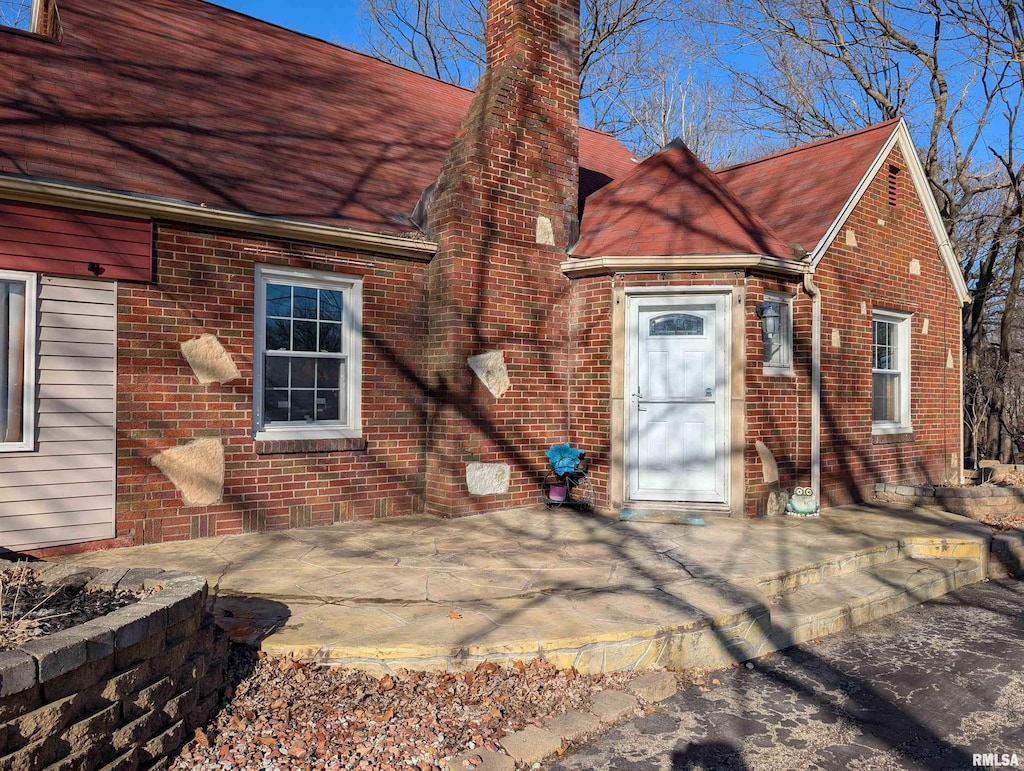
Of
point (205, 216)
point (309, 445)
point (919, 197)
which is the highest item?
point (919, 197)

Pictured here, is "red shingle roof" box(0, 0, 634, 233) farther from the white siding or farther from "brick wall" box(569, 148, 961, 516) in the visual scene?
"brick wall" box(569, 148, 961, 516)

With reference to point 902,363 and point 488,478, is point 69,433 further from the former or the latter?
point 902,363

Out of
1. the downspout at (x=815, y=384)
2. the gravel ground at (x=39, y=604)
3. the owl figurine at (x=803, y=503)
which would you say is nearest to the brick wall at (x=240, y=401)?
the gravel ground at (x=39, y=604)

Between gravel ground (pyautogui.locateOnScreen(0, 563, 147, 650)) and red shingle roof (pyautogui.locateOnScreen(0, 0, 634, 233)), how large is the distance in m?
3.62

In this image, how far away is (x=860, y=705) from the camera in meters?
4.05

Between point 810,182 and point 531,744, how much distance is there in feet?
28.4

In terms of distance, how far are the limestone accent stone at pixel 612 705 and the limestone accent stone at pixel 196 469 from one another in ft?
13.4

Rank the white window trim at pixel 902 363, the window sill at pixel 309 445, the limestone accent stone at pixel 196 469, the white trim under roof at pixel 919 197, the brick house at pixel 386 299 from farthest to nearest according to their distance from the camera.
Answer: the white window trim at pixel 902 363 → the white trim under roof at pixel 919 197 → the window sill at pixel 309 445 → the limestone accent stone at pixel 196 469 → the brick house at pixel 386 299

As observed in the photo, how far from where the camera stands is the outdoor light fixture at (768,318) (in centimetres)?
783

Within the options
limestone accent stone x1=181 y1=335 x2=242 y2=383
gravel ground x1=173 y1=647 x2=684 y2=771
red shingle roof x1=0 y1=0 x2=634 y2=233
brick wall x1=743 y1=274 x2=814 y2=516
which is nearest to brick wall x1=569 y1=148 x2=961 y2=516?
brick wall x1=743 y1=274 x2=814 y2=516

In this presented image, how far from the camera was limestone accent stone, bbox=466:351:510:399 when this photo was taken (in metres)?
7.81

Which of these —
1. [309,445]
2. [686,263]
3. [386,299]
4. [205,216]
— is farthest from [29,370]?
[686,263]

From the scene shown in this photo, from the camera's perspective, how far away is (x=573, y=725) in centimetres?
353

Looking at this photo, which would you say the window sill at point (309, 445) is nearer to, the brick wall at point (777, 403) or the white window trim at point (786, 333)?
the brick wall at point (777, 403)
